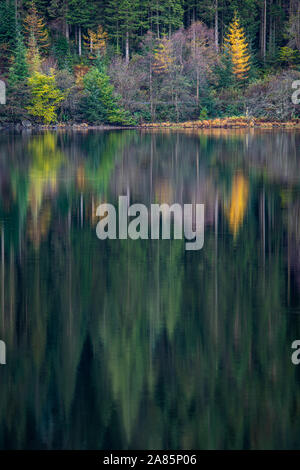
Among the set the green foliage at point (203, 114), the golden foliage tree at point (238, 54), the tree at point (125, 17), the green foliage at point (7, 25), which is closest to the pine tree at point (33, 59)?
the green foliage at point (7, 25)

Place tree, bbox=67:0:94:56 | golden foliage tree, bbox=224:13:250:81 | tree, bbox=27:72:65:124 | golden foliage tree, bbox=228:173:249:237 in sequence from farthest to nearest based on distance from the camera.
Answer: tree, bbox=67:0:94:56 → golden foliage tree, bbox=224:13:250:81 → tree, bbox=27:72:65:124 → golden foliage tree, bbox=228:173:249:237

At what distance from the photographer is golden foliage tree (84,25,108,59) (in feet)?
204

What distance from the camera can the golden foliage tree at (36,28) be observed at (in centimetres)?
6147

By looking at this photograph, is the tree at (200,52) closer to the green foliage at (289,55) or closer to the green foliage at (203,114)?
the green foliage at (203,114)

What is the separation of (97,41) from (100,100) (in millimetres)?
13178

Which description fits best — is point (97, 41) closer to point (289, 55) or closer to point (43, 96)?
point (43, 96)

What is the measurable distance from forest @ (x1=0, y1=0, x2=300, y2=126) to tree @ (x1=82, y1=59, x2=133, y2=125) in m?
0.07

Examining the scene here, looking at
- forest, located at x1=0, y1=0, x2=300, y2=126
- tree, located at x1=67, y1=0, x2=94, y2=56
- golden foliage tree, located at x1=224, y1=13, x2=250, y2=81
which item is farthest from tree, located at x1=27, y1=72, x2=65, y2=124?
golden foliage tree, located at x1=224, y1=13, x2=250, y2=81

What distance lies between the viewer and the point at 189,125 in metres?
55.3

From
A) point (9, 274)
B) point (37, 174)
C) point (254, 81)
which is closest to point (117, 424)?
point (9, 274)

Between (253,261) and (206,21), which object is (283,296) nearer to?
(253,261)

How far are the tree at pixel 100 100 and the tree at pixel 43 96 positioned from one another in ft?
6.10

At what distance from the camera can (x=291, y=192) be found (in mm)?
18406

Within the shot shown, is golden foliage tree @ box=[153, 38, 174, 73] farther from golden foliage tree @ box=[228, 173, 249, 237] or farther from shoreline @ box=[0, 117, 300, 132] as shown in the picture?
golden foliage tree @ box=[228, 173, 249, 237]
